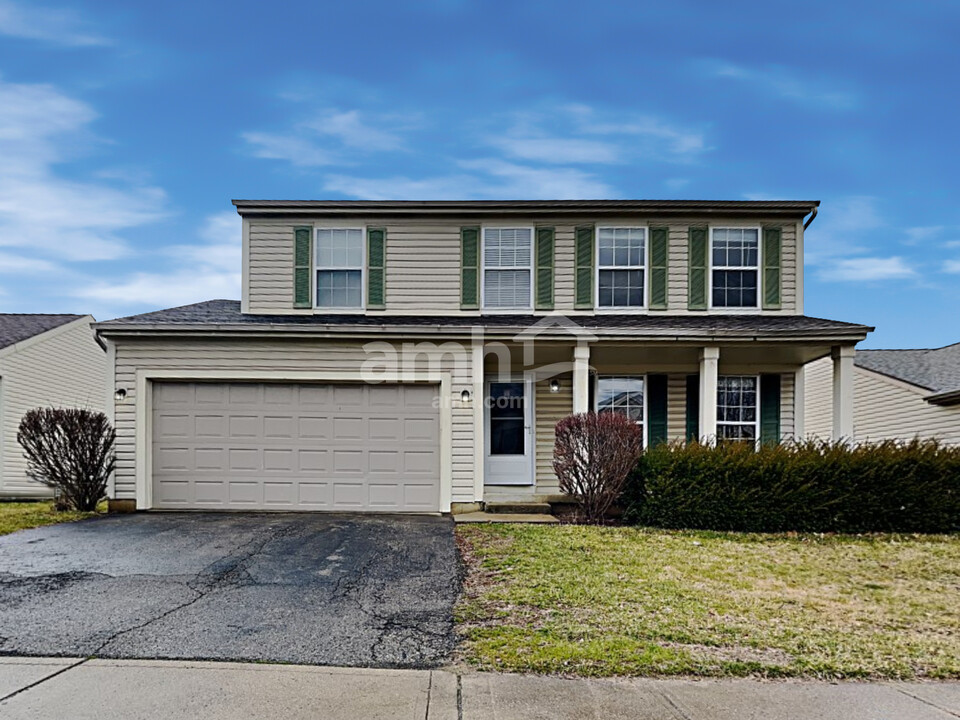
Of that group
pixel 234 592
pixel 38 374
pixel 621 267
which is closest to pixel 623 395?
pixel 621 267

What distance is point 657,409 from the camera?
12812 millimetres

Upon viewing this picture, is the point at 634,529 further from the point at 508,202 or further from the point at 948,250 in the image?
the point at 948,250

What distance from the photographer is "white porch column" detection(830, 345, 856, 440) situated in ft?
36.0

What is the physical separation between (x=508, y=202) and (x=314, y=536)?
7.34 meters

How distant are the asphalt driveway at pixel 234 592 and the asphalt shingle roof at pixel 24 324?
33.4ft

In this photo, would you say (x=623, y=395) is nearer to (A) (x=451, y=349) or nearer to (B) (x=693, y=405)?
(B) (x=693, y=405)

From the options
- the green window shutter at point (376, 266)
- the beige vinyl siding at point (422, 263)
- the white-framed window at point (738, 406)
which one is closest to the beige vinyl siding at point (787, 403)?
the white-framed window at point (738, 406)

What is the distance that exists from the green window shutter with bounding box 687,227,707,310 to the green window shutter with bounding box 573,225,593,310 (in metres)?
1.96

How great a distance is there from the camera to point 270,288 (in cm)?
1275

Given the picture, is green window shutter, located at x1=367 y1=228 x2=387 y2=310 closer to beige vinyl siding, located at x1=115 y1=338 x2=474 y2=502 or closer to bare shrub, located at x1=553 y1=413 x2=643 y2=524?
beige vinyl siding, located at x1=115 y1=338 x2=474 y2=502

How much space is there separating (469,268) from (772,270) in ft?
19.5

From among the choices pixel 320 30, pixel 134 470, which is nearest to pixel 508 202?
pixel 320 30

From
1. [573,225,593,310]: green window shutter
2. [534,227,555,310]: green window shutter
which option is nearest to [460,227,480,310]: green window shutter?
[534,227,555,310]: green window shutter

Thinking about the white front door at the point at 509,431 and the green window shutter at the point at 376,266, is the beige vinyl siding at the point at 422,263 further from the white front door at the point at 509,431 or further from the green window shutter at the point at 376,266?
the white front door at the point at 509,431
